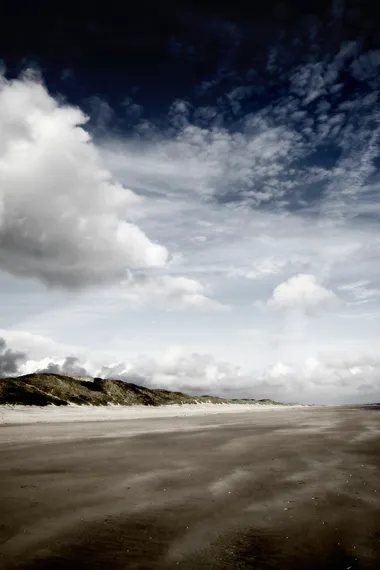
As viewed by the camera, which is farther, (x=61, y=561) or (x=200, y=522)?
(x=200, y=522)

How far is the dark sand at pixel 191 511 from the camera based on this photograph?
536 centimetres

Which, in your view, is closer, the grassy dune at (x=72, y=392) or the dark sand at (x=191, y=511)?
the dark sand at (x=191, y=511)

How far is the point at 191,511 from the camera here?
734 cm

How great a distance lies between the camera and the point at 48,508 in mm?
7473

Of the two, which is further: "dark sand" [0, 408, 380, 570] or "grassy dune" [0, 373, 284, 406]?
"grassy dune" [0, 373, 284, 406]

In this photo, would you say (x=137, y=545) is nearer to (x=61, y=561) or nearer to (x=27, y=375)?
(x=61, y=561)

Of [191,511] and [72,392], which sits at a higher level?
[72,392]

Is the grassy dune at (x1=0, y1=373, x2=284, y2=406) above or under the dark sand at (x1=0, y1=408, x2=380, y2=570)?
above

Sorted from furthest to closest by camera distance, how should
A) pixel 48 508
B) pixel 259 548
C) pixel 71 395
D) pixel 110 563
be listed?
pixel 71 395
pixel 48 508
pixel 259 548
pixel 110 563

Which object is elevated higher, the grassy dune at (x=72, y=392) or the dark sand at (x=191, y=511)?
the grassy dune at (x=72, y=392)

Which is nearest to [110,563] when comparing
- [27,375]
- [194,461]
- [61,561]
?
[61,561]

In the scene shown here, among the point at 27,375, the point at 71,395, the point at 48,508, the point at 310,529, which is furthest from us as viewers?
the point at 27,375

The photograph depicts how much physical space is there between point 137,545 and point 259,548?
182 cm

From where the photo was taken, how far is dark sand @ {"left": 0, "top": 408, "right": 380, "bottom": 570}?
17.6ft
